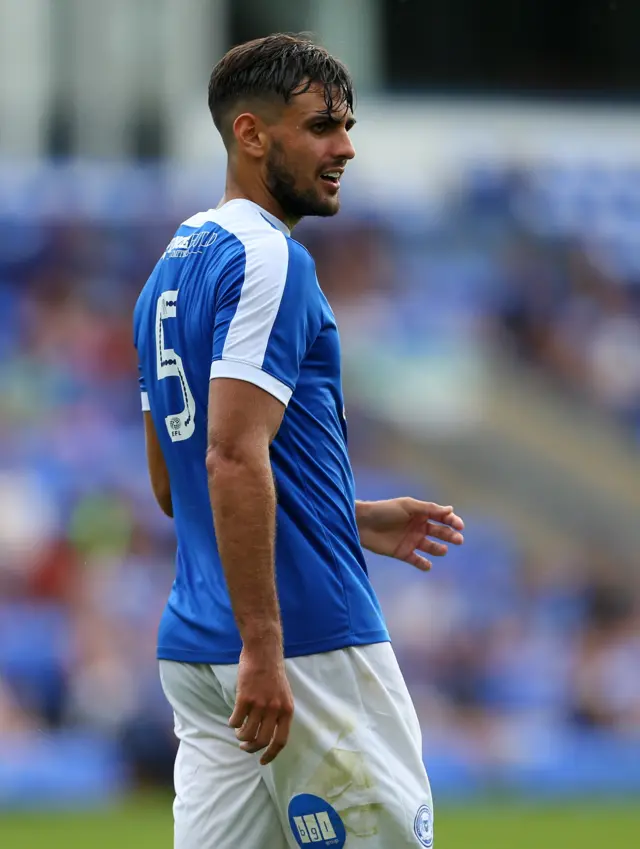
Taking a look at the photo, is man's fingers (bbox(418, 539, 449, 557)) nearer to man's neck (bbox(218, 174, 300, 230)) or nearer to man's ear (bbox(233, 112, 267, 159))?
man's neck (bbox(218, 174, 300, 230))

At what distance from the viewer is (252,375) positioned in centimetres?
272

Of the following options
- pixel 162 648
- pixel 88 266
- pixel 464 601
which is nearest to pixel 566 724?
pixel 464 601

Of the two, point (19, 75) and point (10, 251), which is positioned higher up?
point (19, 75)

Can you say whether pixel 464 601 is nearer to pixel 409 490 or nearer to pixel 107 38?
pixel 409 490

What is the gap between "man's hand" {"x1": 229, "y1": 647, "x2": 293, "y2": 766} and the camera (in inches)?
103

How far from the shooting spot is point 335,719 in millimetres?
2818

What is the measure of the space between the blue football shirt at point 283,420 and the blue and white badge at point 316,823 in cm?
28

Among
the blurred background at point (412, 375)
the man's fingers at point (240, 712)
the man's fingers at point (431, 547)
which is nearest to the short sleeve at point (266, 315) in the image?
the man's fingers at point (240, 712)

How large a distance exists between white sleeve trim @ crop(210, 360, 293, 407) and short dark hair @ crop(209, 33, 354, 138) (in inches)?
23.8

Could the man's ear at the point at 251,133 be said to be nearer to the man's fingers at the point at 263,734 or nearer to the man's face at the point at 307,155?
the man's face at the point at 307,155

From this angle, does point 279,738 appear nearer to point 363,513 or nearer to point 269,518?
point 269,518

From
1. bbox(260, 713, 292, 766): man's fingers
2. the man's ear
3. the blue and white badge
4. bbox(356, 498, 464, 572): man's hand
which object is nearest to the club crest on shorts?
the blue and white badge

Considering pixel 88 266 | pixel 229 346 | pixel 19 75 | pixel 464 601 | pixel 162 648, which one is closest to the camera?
pixel 229 346

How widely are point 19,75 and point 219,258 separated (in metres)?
12.7
